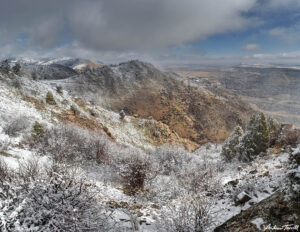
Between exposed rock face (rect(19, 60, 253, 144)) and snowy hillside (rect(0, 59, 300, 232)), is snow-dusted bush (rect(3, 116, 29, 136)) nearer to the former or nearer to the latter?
snowy hillside (rect(0, 59, 300, 232))

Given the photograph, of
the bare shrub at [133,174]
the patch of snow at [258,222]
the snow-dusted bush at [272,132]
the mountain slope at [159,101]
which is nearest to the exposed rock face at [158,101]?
the mountain slope at [159,101]

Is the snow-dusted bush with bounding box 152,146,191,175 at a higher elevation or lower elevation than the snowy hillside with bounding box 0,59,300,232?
lower

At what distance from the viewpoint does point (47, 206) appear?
5887mm

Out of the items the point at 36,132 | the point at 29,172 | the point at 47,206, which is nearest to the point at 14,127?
the point at 36,132

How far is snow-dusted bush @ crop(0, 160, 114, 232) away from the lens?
5477 millimetres

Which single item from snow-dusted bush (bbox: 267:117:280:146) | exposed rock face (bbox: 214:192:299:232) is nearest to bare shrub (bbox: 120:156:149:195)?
exposed rock face (bbox: 214:192:299:232)

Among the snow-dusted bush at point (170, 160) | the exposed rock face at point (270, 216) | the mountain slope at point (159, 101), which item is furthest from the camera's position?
the mountain slope at point (159, 101)

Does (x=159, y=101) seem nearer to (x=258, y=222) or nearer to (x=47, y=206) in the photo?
(x=258, y=222)

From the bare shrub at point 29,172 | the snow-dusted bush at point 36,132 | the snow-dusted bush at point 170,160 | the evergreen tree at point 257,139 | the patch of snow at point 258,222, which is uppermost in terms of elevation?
the bare shrub at point 29,172

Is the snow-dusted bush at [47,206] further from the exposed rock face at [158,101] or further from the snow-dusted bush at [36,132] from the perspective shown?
the exposed rock face at [158,101]

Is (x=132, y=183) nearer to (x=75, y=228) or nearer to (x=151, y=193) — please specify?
(x=151, y=193)

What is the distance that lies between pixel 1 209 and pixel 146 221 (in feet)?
25.7

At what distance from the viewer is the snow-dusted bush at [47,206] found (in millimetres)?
5477

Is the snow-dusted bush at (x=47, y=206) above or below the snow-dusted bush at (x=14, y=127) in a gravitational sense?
below
